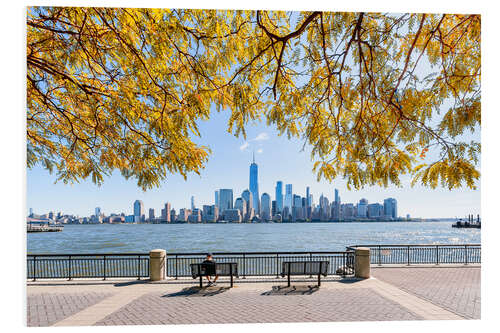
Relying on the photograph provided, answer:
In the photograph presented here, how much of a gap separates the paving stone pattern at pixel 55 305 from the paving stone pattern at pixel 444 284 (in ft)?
25.8

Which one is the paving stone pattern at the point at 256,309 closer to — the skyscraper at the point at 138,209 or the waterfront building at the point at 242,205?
the skyscraper at the point at 138,209

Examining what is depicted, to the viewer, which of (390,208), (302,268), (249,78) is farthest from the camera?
(390,208)

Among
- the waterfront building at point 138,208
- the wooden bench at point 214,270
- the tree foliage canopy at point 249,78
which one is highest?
the tree foliage canopy at point 249,78

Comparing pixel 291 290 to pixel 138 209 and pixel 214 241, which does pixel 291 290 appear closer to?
pixel 138 209

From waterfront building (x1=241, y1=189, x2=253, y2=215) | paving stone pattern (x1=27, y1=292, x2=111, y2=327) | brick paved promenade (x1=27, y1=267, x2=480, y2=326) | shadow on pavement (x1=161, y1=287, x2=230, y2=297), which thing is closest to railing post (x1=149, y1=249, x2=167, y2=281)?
brick paved promenade (x1=27, y1=267, x2=480, y2=326)

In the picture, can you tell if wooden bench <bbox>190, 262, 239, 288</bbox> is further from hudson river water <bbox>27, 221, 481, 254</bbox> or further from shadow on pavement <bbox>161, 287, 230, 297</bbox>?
hudson river water <bbox>27, 221, 481, 254</bbox>

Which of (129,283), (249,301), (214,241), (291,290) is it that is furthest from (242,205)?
(249,301)

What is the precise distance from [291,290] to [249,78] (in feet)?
17.9

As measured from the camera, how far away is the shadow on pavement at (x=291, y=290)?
7164mm

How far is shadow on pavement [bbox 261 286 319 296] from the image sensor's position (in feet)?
23.5

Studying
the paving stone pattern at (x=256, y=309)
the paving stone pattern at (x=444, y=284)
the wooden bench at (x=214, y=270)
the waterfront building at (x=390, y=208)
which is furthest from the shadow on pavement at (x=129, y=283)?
the waterfront building at (x=390, y=208)

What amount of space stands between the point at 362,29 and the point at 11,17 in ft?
19.1

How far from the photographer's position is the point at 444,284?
8156 millimetres

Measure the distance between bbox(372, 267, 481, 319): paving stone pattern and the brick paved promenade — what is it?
2cm
